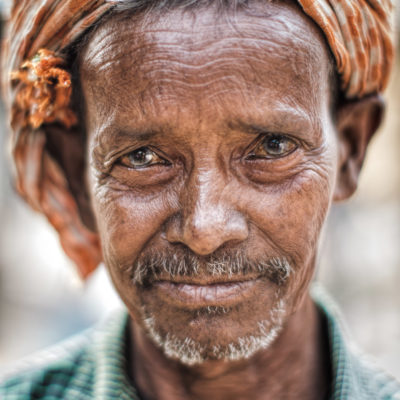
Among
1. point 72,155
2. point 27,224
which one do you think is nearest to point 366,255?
point 27,224

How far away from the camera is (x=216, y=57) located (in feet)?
4.90

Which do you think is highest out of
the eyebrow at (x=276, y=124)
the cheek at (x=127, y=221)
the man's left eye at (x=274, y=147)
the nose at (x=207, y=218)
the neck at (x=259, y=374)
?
the eyebrow at (x=276, y=124)

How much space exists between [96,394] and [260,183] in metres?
0.96

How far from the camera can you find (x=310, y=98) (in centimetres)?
160

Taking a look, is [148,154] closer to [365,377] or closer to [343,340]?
[343,340]

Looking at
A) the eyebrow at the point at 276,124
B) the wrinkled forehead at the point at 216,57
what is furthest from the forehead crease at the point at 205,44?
the eyebrow at the point at 276,124

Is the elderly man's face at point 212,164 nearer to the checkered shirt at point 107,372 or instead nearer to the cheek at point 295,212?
the cheek at point 295,212

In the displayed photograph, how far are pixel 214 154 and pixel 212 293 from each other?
405mm

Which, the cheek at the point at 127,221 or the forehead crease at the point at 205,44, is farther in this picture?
the cheek at the point at 127,221

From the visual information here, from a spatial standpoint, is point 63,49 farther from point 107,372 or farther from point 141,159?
point 107,372

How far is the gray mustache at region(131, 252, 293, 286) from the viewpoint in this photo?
1.54 meters

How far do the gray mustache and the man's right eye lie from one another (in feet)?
0.92

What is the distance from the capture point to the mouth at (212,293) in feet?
5.16

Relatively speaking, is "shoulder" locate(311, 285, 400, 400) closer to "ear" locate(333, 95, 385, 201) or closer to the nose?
"ear" locate(333, 95, 385, 201)
